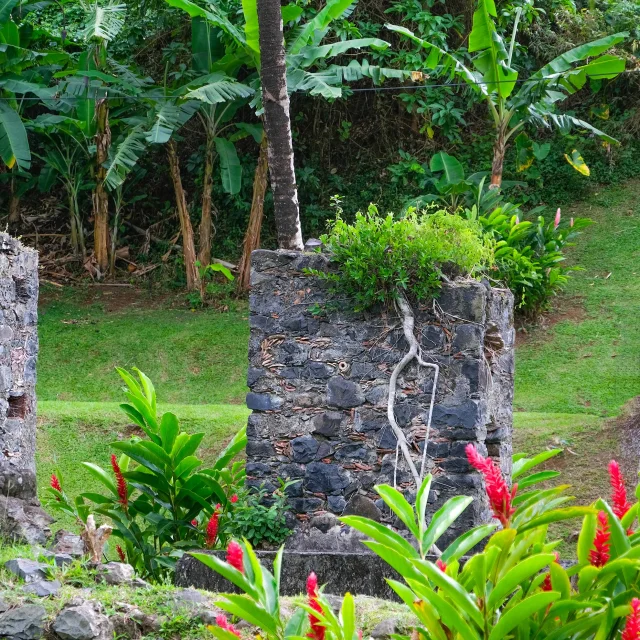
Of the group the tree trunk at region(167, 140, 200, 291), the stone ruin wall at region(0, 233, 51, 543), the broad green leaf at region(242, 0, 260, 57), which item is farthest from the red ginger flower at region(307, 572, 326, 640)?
the tree trunk at region(167, 140, 200, 291)

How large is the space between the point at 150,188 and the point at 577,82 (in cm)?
652

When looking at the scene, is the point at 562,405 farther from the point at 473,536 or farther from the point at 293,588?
the point at 473,536

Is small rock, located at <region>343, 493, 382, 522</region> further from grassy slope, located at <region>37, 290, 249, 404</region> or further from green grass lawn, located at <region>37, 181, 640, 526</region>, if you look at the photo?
grassy slope, located at <region>37, 290, 249, 404</region>

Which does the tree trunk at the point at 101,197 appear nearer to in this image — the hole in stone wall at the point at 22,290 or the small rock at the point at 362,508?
the hole in stone wall at the point at 22,290

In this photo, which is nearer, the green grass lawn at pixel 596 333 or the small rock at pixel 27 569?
the small rock at pixel 27 569

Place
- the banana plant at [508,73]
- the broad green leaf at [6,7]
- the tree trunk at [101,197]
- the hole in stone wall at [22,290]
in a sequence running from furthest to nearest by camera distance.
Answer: the tree trunk at [101,197] < the broad green leaf at [6,7] < the banana plant at [508,73] < the hole in stone wall at [22,290]

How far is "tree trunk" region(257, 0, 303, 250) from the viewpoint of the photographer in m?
7.00

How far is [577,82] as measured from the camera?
11352mm

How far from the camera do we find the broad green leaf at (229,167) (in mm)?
12445

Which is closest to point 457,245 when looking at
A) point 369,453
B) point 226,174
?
point 369,453

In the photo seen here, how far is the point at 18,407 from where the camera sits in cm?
623

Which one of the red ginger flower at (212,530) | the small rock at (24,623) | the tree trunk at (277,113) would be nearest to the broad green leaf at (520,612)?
the small rock at (24,623)

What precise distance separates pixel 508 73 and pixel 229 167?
3708 millimetres

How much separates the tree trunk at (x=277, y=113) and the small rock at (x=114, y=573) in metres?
3.34
